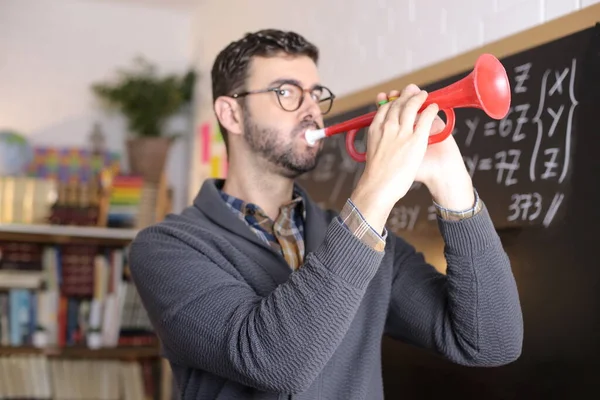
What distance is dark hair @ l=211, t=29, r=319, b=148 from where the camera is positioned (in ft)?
4.84

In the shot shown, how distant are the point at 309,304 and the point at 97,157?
2.79 m

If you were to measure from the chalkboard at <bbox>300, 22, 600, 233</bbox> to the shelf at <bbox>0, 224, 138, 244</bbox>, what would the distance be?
189 cm

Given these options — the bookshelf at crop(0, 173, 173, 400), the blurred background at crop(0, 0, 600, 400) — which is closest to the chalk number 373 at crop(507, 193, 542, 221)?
the blurred background at crop(0, 0, 600, 400)

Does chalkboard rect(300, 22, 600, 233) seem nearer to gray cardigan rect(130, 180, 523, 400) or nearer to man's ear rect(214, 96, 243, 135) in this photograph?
gray cardigan rect(130, 180, 523, 400)

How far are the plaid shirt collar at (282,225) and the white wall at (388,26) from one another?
643mm

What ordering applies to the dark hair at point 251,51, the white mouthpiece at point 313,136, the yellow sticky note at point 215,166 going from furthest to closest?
the yellow sticky note at point 215,166
the dark hair at point 251,51
the white mouthpiece at point 313,136

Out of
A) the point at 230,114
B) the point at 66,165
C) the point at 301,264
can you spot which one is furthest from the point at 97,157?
the point at 301,264

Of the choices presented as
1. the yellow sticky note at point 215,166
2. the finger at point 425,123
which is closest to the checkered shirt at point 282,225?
the finger at point 425,123

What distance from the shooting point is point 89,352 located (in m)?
3.18

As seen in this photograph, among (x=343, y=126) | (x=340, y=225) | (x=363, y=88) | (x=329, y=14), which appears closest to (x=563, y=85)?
(x=343, y=126)

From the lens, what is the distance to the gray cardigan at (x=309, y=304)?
3.25 feet

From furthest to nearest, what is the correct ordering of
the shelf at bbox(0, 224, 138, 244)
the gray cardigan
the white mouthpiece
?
the shelf at bbox(0, 224, 138, 244), the white mouthpiece, the gray cardigan

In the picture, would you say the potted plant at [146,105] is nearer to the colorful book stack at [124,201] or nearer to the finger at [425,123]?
the colorful book stack at [124,201]

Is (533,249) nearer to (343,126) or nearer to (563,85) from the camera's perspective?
(563,85)
